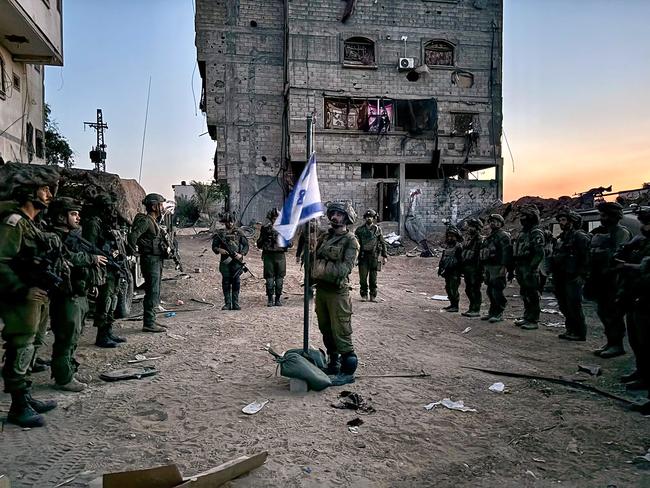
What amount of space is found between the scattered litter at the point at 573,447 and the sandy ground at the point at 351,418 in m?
0.02

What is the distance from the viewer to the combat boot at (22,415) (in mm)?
3754

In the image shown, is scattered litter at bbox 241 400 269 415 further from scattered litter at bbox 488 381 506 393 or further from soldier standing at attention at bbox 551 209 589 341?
soldier standing at attention at bbox 551 209 589 341

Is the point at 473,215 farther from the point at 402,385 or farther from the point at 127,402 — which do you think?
the point at 127,402

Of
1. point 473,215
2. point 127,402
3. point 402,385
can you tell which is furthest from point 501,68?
point 127,402

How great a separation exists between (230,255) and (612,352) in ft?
21.5

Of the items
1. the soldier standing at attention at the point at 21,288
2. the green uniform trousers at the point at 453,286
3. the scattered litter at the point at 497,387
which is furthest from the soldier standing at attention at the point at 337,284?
the green uniform trousers at the point at 453,286

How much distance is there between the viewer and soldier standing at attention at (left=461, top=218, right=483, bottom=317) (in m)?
8.88

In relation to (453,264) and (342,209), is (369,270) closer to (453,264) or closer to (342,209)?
(453,264)

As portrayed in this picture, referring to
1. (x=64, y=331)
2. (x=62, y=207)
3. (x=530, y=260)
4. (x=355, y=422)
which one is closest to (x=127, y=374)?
(x=64, y=331)

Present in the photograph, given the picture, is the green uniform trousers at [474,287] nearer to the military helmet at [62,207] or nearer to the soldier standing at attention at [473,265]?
the soldier standing at attention at [473,265]

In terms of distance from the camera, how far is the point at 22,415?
3.77m

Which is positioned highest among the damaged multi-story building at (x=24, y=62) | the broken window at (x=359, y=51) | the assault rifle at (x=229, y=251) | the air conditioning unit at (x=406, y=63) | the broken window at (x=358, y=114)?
the broken window at (x=359, y=51)

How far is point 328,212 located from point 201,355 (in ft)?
8.70

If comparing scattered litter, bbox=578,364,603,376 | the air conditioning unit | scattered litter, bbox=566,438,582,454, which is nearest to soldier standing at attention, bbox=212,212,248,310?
scattered litter, bbox=578,364,603,376
